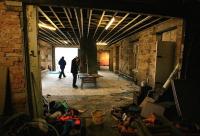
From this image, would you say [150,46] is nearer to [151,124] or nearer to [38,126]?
[151,124]

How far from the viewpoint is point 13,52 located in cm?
287

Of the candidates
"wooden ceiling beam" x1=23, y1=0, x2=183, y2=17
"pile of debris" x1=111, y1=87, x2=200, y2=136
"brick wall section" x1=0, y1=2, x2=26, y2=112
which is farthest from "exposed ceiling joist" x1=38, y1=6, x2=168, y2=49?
"pile of debris" x1=111, y1=87, x2=200, y2=136

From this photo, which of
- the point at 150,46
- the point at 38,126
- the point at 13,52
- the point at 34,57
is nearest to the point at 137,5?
the point at 34,57

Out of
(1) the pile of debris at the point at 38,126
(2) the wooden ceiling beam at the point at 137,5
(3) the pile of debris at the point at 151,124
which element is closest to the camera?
(1) the pile of debris at the point at 38,126

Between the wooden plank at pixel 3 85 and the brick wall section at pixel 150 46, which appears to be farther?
the brick wall section at pixel 150 46

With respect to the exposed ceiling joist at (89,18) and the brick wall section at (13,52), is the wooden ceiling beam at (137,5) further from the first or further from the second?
the brick wall section at (13,52)

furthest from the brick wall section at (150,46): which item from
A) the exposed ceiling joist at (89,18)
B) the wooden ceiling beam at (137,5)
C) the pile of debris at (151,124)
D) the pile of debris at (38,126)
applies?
the pile of debris at (38,126)

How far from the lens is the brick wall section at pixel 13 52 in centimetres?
277

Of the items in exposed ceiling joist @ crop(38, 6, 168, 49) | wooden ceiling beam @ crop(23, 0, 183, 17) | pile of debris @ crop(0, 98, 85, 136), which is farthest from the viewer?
exposed ceiling joist @ crop(38, 6, 168, 49)

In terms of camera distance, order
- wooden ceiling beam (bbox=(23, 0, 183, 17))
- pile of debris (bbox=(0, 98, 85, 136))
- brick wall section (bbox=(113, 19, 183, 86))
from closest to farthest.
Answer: pile of debris (bbox=(0, 98, 85, 136)), wooden ceiling beam (bbox=(23, 0, 183, 17)), brick wall section (bbox=(113, 19, 183, 86))

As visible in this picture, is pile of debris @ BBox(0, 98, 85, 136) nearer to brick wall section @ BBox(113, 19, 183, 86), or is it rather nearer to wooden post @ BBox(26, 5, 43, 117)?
wooden post @ BBox(26, 5, 43, 117)

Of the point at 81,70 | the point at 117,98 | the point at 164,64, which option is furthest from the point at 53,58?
the point at 164,64

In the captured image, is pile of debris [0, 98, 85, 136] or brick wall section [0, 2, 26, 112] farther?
brick wall section [0, 2, 26, 112]

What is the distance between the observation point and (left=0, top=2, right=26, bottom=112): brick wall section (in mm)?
2770
